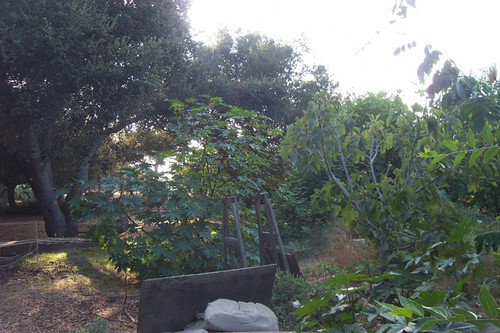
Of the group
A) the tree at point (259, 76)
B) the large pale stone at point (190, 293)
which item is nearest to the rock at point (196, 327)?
the large pale stone at point (190, 293)

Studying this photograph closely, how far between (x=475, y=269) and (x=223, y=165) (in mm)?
4788

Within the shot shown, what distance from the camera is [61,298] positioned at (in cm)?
634

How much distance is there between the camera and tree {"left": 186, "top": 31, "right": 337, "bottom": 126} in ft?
44.8

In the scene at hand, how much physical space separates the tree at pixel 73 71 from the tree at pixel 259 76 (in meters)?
2.82

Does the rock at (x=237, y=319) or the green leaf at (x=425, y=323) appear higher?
the green leaf at (x=425, y=323)

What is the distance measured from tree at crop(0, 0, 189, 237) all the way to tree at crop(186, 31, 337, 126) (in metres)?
2.82

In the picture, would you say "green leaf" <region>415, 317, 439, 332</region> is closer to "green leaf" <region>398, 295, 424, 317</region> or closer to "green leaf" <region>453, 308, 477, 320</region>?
"green leaf" <region>398, 295, 424, 317</region>

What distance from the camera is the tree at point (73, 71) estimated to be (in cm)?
822

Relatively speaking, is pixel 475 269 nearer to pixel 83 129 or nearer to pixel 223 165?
pixel 223 165

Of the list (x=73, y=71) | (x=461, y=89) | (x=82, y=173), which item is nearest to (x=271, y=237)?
(x=461, y=89)

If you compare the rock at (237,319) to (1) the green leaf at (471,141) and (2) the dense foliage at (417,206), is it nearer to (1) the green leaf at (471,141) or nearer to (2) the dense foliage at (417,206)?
(2) the dense foliage at (417,206)

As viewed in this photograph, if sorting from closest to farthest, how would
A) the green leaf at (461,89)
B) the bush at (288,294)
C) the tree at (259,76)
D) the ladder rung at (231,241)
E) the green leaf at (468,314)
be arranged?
the green leaf at (468,314) < the green leaf at (461,89) < the bush at (288,294) < the ladder rung at (231,241) < the tree at (259,76)

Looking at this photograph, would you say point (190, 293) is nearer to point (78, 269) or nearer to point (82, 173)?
point (78, 269)

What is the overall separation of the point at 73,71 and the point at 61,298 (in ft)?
13.7
